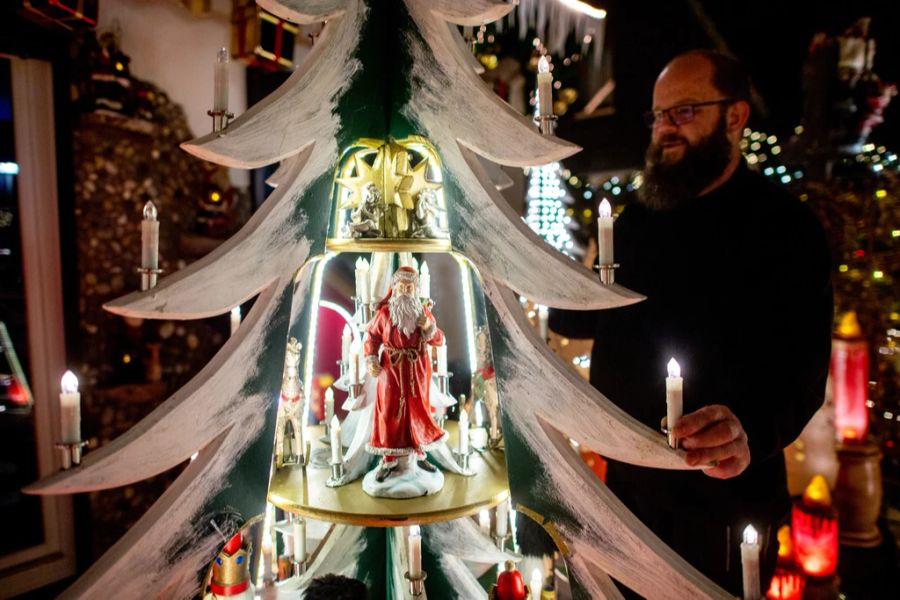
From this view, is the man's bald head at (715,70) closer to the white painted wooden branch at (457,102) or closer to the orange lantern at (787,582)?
the white painted wooden branch at (457,102)

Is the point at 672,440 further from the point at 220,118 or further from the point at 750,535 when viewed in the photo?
the point at 220,118

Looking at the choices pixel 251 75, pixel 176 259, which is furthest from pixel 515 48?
pixel 176 259

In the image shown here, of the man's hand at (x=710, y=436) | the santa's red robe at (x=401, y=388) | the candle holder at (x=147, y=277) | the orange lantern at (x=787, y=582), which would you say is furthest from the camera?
the orange lantern at (x=787, y=582)

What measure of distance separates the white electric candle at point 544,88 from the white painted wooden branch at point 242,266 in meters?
0.46

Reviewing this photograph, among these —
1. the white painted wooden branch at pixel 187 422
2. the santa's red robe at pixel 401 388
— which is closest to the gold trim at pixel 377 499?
the santa's red robe at pixel 401 388

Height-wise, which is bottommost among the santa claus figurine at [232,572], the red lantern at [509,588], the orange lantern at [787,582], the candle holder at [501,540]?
the orange lantern at [787,582]

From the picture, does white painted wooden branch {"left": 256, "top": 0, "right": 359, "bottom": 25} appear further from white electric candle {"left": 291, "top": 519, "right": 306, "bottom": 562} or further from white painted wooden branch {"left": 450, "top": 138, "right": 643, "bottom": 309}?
white electric candle {"left": 291, "top": 519, "right": 306, "bottom": 562}

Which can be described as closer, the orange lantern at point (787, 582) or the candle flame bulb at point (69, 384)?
the candle flame bulb at point (69, 384)

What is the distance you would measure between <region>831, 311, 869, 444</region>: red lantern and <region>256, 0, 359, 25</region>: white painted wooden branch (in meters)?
3.53

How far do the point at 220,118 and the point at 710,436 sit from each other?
3.72 feet

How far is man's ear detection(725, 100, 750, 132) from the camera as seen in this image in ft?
6.17

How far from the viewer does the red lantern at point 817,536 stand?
312 centimetres

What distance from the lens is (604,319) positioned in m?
2.05

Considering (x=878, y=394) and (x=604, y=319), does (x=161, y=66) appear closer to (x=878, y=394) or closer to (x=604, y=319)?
(x=604, y=319)
